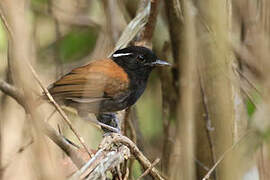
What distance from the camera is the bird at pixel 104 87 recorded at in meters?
4.11

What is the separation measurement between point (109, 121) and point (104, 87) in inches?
12.4

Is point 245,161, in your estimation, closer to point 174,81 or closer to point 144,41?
point 144,41

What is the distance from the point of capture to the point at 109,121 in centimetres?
407

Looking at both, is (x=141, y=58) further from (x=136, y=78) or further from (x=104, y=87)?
(x=104, y=87)

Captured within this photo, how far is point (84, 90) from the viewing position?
396cm

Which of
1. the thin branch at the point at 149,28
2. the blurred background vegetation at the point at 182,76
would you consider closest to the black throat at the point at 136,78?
the blurred background vegetation at the point at 182,76

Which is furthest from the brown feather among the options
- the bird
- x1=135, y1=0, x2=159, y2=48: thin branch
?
x1=135, y1=0, x2=159, y2=48: thin branch

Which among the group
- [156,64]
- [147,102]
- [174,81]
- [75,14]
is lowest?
[147,102]

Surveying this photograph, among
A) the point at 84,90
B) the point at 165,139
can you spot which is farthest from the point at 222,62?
the point at 165,139

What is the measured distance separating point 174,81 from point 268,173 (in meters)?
2.60

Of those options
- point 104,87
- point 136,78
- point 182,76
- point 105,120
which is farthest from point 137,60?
point 182,76

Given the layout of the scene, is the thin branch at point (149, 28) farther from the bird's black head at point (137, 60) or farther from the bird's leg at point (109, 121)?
Answer: the bird's leg at point (109, 121)

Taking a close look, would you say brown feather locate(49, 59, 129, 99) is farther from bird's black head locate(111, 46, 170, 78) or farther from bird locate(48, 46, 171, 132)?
bird's black head locate(111, 46, 170, 78)

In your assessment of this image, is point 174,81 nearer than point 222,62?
No
